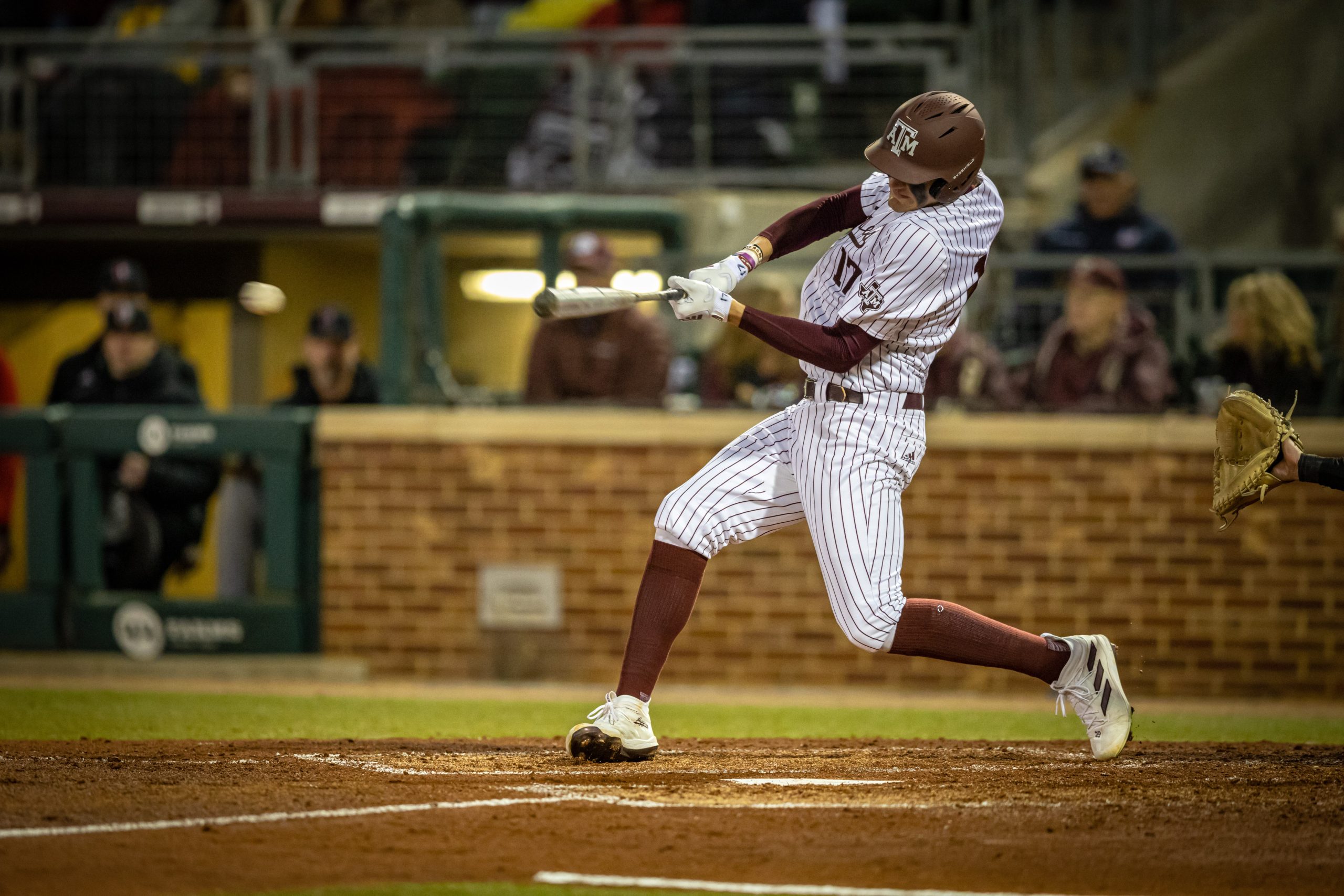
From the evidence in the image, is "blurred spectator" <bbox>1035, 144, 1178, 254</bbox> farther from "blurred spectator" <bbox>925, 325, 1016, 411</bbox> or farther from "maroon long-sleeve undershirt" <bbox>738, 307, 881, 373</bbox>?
"maroon long-sleeve undershirt" <bbox>738, 307, 881, 373</bbox>

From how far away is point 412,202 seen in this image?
26.3 feet

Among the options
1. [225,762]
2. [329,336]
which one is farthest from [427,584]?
[225,762]

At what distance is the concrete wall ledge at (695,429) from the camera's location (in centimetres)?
746

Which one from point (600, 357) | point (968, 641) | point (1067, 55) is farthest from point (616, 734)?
point (1067, 55)

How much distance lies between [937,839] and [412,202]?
5352 millimetres

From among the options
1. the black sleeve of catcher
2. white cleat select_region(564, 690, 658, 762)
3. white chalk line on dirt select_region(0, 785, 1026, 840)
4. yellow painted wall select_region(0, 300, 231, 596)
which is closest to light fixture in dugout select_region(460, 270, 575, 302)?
yellow painted wall select_region(0, 300, 231, 596)

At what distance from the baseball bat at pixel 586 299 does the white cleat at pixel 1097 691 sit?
1.47m

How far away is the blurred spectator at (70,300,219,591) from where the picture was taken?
25.7ft

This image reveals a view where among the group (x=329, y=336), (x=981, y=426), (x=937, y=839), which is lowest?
(x=937, y=839)

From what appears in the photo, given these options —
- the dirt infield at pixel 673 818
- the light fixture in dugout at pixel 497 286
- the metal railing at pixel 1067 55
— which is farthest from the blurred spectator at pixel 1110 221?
the dirt infield at pixel 673 818

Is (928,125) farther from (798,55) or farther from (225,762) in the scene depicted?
(798,55)

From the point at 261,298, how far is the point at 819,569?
5262 mm

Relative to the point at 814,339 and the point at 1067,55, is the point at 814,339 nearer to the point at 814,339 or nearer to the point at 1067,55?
the point at 814,339

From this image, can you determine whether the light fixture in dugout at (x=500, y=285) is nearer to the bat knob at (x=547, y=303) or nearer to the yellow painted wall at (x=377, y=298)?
the yellow painted wall at (x=377, y=298)
